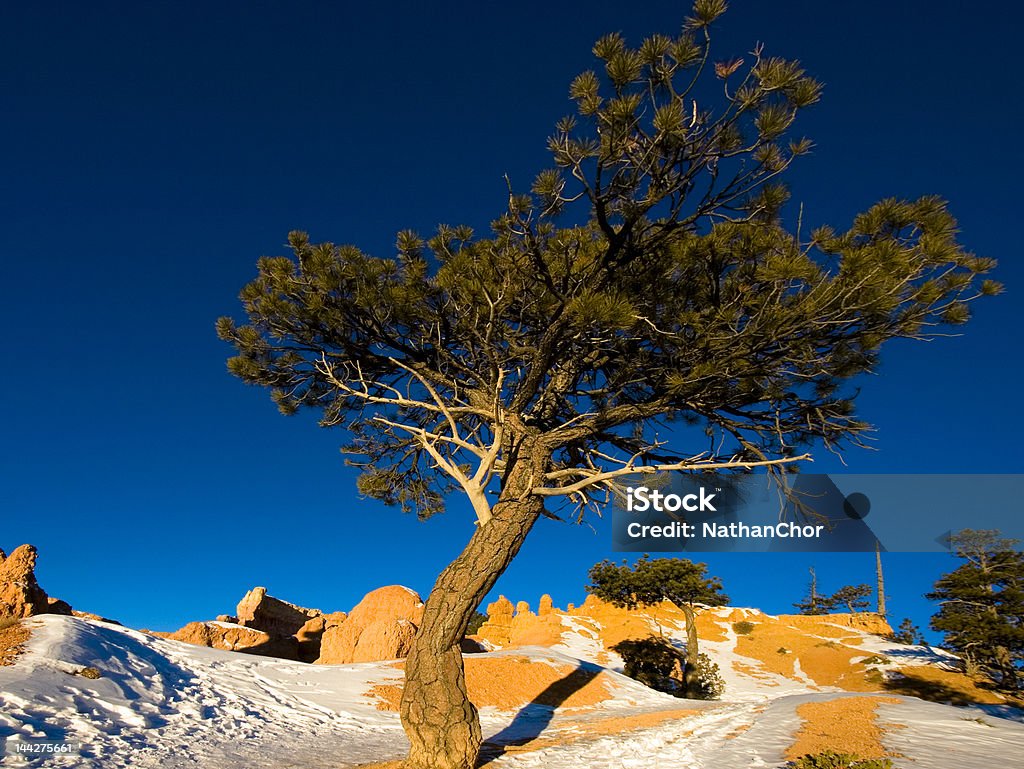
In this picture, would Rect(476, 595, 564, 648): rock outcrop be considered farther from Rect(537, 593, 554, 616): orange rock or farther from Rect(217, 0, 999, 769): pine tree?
Result: Rect(217, 0, 999, 769): pine tree

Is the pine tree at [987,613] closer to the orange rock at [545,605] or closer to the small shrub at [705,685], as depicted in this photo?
the small shrub at [705,685]

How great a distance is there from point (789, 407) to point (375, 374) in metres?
7.75

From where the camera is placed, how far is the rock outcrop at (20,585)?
14055 mm

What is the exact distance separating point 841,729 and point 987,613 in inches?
1079

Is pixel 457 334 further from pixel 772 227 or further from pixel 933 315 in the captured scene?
pixel 933 315

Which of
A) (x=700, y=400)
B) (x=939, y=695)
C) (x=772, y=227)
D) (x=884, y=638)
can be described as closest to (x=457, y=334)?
(x=700, y=400)

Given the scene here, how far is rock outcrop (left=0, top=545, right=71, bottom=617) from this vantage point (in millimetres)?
14055

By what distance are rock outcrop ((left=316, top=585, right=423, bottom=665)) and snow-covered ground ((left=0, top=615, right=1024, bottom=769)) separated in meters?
4.58

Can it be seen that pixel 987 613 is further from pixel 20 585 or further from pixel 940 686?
pixel 20 585

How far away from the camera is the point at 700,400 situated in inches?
385

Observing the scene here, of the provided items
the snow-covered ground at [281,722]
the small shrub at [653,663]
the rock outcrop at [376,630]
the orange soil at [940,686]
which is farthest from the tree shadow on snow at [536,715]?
the orange soil at [940,686]

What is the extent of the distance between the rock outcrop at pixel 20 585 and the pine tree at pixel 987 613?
39.0m

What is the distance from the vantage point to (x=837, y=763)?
274 inches

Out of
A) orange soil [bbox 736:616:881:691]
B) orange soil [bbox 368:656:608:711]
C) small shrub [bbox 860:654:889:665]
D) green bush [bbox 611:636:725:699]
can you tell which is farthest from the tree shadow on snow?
small shrub [bbox 860:654:889:665]
